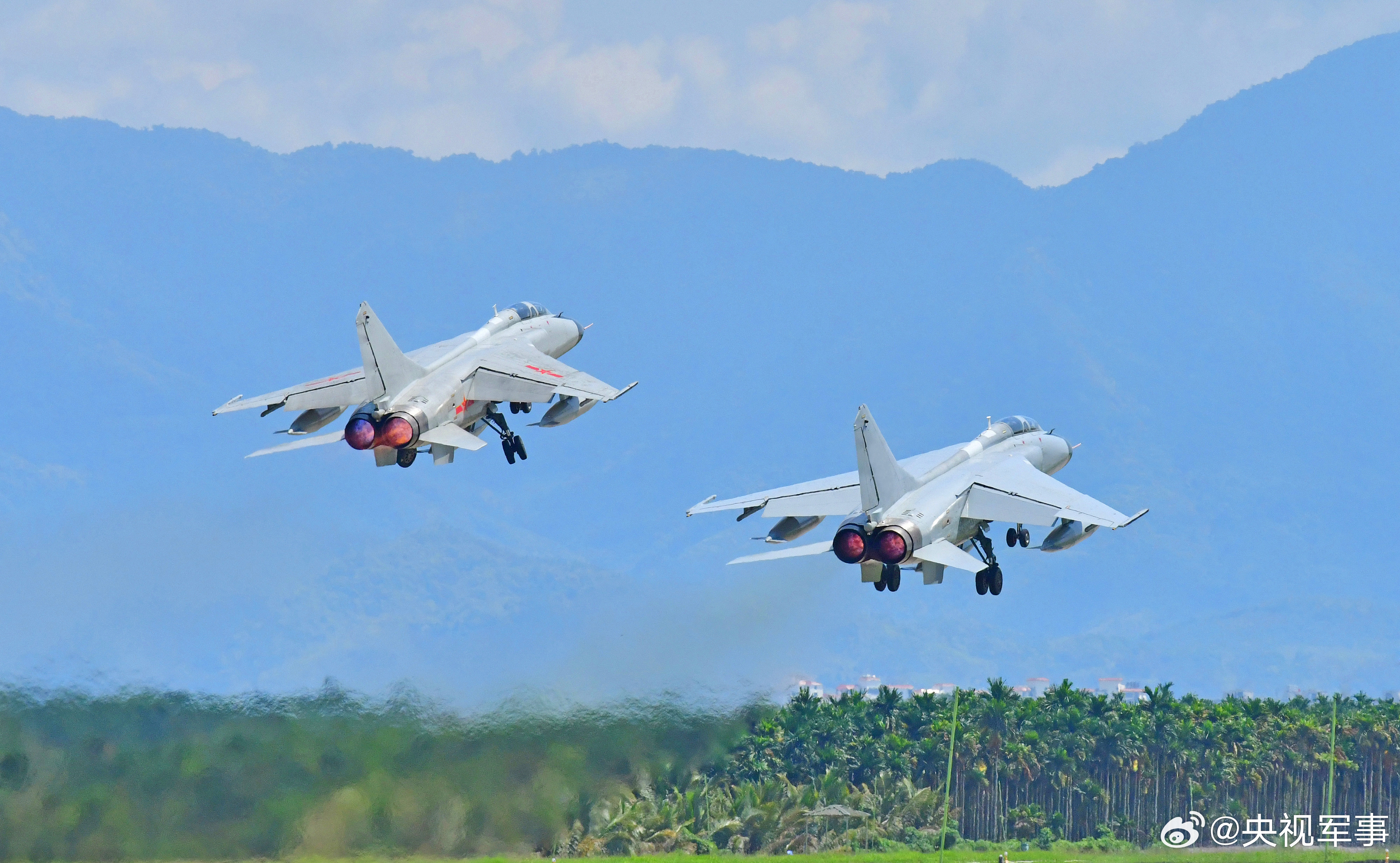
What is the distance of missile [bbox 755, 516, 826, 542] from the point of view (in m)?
44.7

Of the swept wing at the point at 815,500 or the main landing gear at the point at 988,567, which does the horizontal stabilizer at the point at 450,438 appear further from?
the main landing gear at the point at 988,567

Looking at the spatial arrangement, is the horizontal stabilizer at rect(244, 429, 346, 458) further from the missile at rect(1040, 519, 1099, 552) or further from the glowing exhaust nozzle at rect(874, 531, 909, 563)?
the missile at rect(1040, 519, 1099, 552)

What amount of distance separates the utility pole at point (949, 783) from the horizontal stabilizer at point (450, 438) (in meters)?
36.3

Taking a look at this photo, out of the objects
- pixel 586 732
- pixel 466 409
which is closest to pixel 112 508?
pixel 586 732

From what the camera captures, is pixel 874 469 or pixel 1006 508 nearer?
pixel 874 469

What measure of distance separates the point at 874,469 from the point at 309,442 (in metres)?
15.1

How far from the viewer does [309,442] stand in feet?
153

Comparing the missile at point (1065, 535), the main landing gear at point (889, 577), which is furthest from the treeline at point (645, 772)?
the main landing gear at point (889, 577)

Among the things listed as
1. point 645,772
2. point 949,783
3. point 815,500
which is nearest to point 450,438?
point 815,500

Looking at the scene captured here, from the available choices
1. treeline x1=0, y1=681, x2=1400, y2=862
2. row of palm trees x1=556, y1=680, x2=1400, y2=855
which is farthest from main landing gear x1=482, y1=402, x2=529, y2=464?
row of palm trees x1=556, y1=680, x2=1400, y2=855

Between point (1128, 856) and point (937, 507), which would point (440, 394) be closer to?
point (937, 507)

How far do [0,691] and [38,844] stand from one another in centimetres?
424

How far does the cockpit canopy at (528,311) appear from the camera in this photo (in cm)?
5309

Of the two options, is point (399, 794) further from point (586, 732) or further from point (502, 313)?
point (502, 313)
